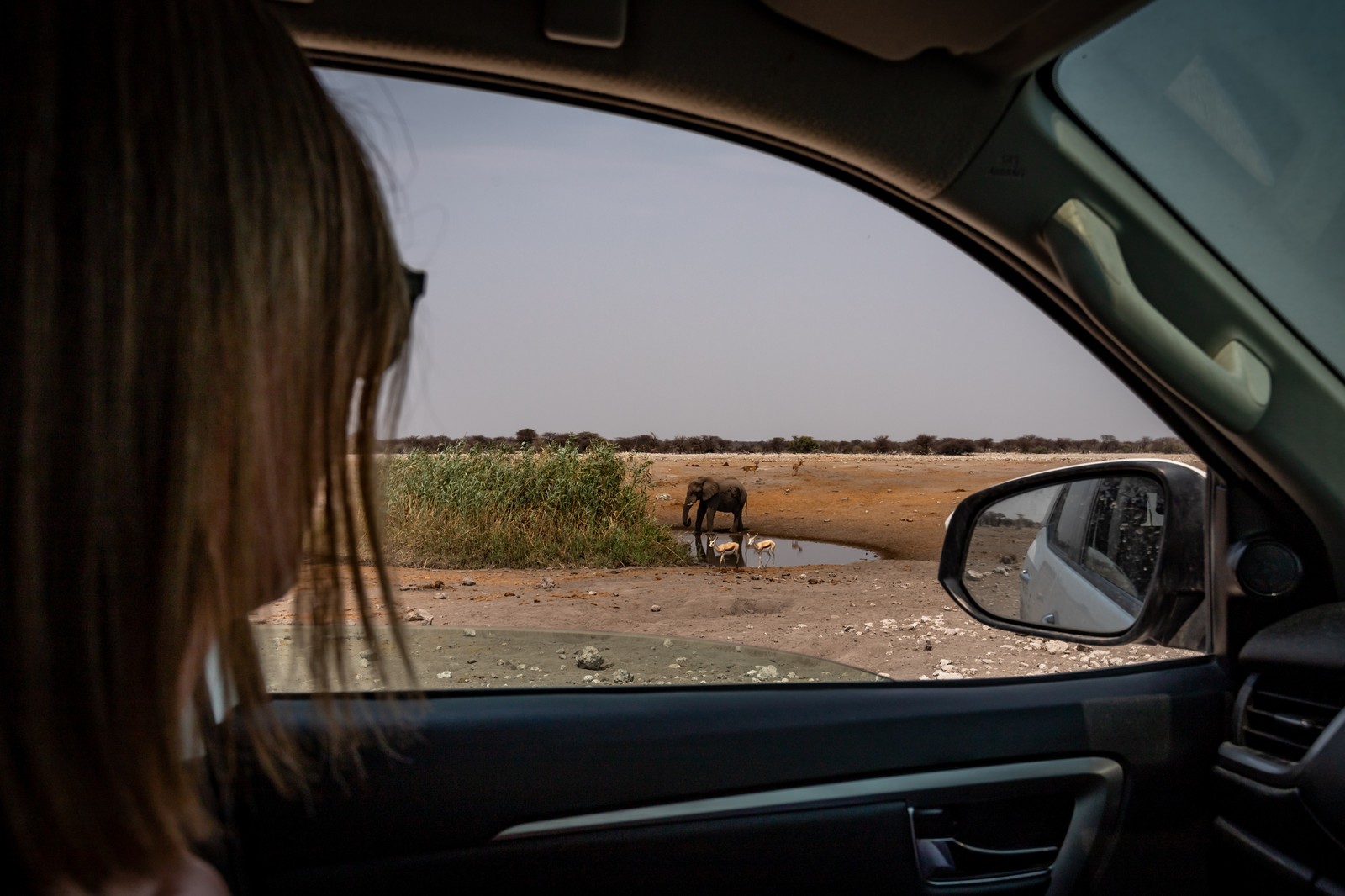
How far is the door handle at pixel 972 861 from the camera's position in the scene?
1.72 m

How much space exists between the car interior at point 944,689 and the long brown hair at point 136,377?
2.64 feet

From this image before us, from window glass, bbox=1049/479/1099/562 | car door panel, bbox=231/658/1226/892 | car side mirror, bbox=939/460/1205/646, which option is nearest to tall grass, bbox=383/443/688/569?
car door panel, bbox=231/658/1226/892

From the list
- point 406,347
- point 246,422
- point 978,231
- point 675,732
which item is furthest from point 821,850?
point 246,422

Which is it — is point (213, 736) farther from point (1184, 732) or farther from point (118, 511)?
point (1184, 732)

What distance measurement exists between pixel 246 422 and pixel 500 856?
1222 millimetres

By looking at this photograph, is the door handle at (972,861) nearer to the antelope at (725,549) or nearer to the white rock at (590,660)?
the white rock at (590,660)

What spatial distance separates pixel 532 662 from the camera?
342cm

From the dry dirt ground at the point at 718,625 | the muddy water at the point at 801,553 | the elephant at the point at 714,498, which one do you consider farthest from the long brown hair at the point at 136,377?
the elephant at the point at 714,498

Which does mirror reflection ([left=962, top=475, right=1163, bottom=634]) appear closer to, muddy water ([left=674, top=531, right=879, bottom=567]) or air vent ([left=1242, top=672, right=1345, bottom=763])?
air vent ([left=1242, top=672, right=1345, bottom=763])

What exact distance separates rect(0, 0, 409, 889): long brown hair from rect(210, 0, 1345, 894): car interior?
0.80 m

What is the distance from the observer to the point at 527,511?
25.5 ft

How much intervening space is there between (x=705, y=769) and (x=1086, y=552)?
920 mm

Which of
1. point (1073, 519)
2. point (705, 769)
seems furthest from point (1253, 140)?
point (705, 769)

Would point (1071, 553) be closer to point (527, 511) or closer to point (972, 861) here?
point (972, 861)
